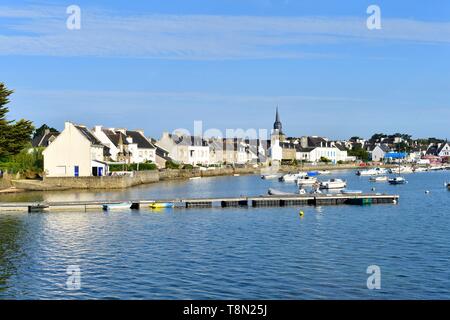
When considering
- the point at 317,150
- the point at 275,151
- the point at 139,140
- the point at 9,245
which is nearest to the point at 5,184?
the point at 139,140

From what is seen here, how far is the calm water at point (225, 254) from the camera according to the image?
22.1 metres

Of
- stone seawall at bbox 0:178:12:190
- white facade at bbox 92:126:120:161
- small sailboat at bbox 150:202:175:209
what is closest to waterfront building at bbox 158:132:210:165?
white facade at bbox 92:126:120:161

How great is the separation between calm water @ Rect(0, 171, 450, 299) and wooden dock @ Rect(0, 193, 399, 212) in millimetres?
3731

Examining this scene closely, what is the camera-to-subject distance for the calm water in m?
22.1

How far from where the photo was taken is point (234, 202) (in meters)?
53.9

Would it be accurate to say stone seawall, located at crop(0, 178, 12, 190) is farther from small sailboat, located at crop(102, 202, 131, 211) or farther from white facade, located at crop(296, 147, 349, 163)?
white facade, located at crop(296, 147, 349, 163)

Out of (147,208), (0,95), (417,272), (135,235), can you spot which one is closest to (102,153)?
(0,95)

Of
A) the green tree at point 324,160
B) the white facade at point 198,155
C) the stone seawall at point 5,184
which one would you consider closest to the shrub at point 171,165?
the white facade at point 198,155

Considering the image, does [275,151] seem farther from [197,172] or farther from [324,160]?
[197,172]

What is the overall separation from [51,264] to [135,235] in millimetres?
9095

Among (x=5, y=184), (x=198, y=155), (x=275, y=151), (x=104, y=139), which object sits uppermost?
(x=104, y=139)

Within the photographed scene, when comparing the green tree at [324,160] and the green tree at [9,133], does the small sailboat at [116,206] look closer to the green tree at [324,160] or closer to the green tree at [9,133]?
the green tree at [9,133]

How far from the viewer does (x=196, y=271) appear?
25.1 m

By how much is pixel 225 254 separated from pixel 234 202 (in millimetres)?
24823
